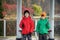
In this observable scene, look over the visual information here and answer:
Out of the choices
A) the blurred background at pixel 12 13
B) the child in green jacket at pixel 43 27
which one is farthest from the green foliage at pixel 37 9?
the child in green jacket at pixel 43 27

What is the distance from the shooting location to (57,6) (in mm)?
17094

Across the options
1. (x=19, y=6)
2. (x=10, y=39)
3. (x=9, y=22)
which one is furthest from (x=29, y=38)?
(x=9, y=22)

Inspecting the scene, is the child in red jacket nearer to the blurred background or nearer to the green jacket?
the green jacket

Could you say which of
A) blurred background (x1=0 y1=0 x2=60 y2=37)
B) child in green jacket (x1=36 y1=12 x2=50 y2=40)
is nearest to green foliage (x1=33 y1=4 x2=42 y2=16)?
blurred background (x1=0 y1=0 x2=60 y2=37)

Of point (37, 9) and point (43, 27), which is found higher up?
point (37, 9)

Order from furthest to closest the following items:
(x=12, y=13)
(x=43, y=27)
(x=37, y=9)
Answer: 1. (x=37, y=9)
2. (x=12, y=13)
3. (x=43, y=27)

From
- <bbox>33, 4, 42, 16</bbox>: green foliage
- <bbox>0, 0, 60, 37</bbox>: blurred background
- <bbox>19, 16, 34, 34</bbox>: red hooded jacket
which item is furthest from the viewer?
<bbox>33, 4, 42, 16</bbox>: green foliage

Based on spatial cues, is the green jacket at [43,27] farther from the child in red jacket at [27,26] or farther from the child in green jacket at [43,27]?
the child in red jacket at [27,26]

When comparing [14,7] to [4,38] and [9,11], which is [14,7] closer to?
[9,11]

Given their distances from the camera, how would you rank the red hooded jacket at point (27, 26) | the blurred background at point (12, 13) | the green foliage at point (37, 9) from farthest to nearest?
the green foliage at point (37, 9)
the blurred background at point (12, 13)
the red hooded jacket at point (27, 26)

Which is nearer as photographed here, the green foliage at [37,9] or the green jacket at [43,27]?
the green jacket at [43,27]

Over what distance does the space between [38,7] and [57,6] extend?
138cm

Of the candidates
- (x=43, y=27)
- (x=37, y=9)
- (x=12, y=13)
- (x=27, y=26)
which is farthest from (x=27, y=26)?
(x=37, y=9)

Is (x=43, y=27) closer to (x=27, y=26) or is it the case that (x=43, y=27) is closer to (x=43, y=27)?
(x=43, y=27)
